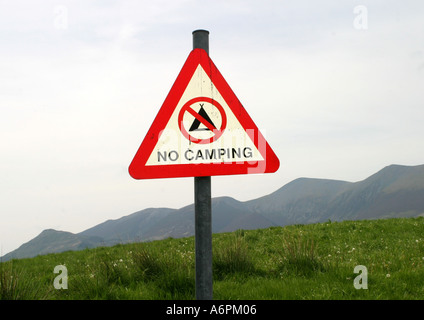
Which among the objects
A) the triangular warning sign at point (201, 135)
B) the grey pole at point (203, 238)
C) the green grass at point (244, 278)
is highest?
the triangular warning sign at point (201, 135)

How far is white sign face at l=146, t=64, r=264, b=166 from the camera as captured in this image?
3512 mm

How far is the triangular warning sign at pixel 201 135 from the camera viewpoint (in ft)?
11.5

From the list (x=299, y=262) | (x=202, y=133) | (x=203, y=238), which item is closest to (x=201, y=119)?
(x=202, y=133)

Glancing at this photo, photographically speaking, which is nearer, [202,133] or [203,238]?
[203,238]

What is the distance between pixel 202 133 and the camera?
3.54 metres

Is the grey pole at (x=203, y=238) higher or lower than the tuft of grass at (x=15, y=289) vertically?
higher

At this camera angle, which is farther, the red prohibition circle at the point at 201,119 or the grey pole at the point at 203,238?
the red prohibition circle at the point at 201,119

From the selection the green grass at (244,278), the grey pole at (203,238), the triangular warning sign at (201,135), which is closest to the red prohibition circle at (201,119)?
the triangular warning sign at (201,135)

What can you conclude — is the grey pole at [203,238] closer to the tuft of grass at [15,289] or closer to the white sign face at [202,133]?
the white sign face at [202,133]

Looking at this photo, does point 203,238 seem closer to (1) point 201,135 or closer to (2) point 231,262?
(1) point 201,135

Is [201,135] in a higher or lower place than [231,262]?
higher

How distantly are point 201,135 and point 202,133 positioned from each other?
0.02 m

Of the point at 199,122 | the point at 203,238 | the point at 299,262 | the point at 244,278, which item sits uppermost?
the point at 199,122
